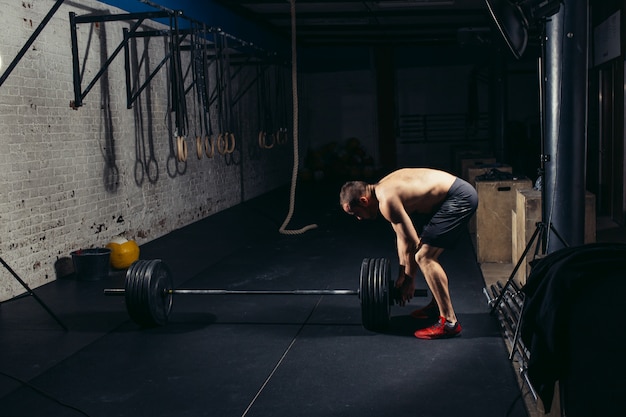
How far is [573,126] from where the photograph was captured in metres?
4.03

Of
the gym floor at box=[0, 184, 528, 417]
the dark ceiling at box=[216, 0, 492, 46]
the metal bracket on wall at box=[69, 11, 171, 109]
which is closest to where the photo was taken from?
the gym floor at box=[0, 184, 528, 417]

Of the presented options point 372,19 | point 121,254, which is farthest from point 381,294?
point 372,19

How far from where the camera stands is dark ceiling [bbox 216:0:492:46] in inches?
388

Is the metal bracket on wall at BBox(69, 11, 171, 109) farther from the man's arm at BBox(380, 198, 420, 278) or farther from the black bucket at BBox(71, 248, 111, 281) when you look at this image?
the man's arm at BBox(380, 198, 420, 278)

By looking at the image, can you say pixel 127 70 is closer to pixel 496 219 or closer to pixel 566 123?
pixel 496 219

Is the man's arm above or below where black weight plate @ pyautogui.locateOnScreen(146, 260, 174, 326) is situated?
above

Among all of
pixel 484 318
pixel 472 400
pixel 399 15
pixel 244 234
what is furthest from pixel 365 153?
pixel 472 400

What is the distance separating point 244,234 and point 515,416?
512 cm

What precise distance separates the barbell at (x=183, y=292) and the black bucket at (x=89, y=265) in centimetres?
147

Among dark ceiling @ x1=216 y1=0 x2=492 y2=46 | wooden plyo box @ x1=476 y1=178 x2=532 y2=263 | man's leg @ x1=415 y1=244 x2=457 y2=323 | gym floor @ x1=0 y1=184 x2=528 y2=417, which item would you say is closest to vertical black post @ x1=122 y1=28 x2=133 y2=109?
gym floor @ x1=0 y1=184 x2=528 y2=417

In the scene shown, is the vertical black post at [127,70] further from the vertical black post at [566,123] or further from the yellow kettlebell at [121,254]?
the vertical black post at [566,123]

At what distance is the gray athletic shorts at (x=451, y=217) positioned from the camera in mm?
4074

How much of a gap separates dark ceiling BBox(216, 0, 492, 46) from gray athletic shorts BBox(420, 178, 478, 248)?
203 inches

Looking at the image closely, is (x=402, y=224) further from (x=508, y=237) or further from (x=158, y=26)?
(x=158, y=26)
